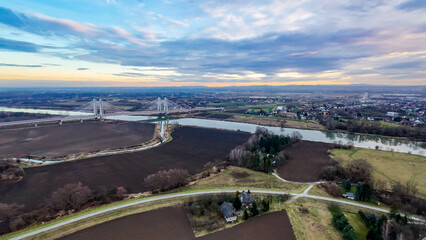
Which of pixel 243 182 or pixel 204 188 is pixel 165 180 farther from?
pixel 243 182

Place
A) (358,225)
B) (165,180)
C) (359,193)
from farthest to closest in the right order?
(165,180) → (359,193) → (358,225)

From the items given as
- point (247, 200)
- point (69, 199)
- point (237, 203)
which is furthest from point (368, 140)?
point (69, 199)

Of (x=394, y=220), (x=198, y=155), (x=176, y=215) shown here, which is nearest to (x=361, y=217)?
(x=394, y=220)

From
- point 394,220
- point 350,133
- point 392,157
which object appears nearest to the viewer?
point 394,220

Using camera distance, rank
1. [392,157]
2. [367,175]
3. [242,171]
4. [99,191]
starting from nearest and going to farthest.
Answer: [99,191]
[367,175]
[242,171]
[392,157]

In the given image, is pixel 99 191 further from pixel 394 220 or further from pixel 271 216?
pixel 394 220

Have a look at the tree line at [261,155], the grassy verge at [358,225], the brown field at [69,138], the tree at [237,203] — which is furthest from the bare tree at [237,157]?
the brown field at [69,138]

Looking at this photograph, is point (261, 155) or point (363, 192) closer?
point (363, 192)
